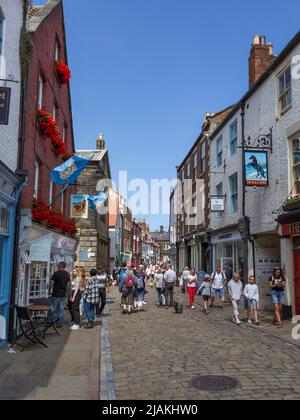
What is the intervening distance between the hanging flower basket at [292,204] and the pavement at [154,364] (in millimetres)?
3697

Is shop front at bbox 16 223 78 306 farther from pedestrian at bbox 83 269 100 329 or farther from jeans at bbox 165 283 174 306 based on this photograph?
jeans at bbox 165 283 174 306

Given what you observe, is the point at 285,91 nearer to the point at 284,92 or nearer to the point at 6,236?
the point at 284,92

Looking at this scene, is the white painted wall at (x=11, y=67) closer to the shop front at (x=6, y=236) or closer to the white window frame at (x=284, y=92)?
the shop front at (x=6, y=236)

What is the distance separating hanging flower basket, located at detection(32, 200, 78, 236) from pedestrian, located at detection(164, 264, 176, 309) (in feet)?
15.0

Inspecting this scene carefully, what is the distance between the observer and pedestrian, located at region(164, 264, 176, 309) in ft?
54.4

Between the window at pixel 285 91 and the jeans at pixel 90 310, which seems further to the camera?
the window at pixel 285 91

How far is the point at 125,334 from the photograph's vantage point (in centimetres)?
1109

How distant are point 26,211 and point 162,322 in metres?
5.81

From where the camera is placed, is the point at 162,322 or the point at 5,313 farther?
the point at 162,322

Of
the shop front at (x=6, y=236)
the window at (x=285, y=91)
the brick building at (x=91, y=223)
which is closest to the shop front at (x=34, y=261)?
the shop front at (x=6, y=236)

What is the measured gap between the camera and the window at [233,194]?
65.4 ft

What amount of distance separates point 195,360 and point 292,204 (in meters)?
7.14
